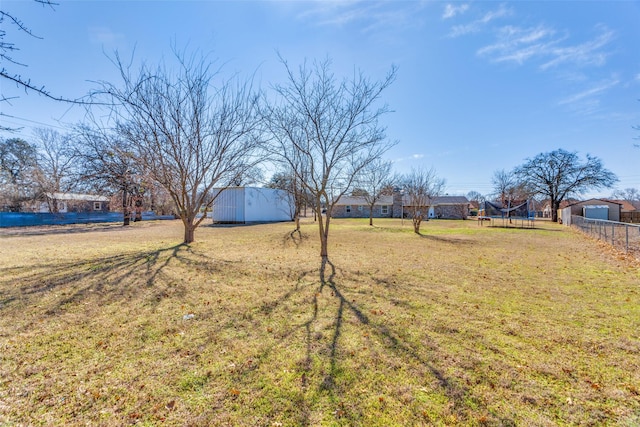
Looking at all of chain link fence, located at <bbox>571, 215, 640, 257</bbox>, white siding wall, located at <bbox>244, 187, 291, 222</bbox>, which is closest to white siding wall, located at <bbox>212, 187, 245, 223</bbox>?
white siding wall, located at <bbox>244, 187, 291, 222</bbox>

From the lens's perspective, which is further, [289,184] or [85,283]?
[289,184]

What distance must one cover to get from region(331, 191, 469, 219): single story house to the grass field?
3531cm

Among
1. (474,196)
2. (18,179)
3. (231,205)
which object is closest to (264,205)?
(231,205)

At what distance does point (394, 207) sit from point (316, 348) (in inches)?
1668

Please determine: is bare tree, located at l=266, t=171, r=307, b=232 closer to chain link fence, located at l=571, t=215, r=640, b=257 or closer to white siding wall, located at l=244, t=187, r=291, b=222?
white siding wall, located at l=244, t=187, r=291, b=222

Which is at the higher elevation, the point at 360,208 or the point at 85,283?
the point at 360,208

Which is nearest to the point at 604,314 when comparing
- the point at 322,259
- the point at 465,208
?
the point at 322,259

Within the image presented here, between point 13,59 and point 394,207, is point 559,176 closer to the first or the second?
point 394,207

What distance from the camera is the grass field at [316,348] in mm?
2197

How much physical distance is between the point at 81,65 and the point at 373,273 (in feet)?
26.4

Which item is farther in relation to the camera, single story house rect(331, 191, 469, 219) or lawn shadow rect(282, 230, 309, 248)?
single story house rect(331, 191, 469, 219)

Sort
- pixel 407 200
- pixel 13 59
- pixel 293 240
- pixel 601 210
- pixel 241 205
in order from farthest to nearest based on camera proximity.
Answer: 1. pixel 407 200
2. pixel 601 210
3. pixel 241 205
4. pixel 293 240
5. pixel 13 59

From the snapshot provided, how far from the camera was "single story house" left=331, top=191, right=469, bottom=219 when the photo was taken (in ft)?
134

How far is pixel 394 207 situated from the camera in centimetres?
4397
